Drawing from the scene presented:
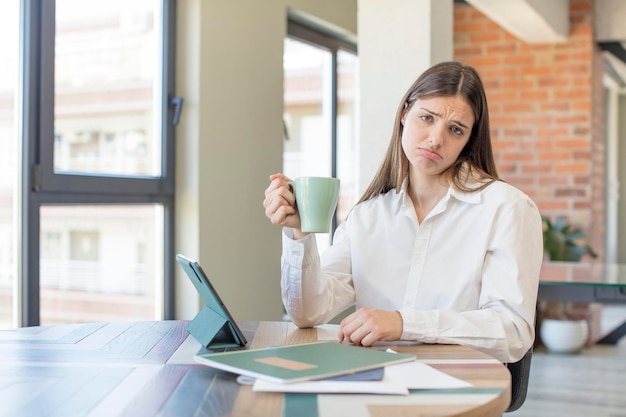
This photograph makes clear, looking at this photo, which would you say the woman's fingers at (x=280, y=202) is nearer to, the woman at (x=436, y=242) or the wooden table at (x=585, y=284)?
the woman at (x=436, y=242)

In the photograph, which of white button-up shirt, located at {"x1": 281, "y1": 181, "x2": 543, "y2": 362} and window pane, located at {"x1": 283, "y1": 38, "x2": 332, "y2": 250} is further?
window pane, located at {"x1": 283, "y1": 38, "x2": 332, "y2": 250}

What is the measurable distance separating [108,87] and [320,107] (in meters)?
1.87

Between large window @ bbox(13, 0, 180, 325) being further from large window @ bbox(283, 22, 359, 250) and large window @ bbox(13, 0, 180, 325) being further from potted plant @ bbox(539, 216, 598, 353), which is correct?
potted plant @ bbox(539, 216, 598, 353)

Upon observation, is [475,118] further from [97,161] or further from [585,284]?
[97,161]

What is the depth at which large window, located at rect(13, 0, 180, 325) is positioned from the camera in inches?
111

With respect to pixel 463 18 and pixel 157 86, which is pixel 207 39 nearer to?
pixel 157 86

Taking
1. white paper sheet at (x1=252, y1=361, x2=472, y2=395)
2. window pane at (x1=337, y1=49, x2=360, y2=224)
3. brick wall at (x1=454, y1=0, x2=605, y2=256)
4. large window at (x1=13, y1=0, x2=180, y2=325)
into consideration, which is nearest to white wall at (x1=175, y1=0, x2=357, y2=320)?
large window at (x1=13, y1=0, x2=180, y2=325)

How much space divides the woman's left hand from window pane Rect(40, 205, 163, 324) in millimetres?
1834

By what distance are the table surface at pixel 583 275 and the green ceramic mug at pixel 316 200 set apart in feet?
5.59

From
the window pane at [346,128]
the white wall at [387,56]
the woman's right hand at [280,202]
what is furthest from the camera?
the window pane at [346,128]

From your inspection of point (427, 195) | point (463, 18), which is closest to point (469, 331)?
point (427, 195)

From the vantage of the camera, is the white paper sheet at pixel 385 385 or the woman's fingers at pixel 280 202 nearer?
the white paper sheet at pixel 385 385

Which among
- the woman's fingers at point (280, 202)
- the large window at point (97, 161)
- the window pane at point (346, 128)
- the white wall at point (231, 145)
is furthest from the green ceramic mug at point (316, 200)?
the window pane at point (346, 128)

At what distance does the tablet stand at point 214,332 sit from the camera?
1.33 meters
